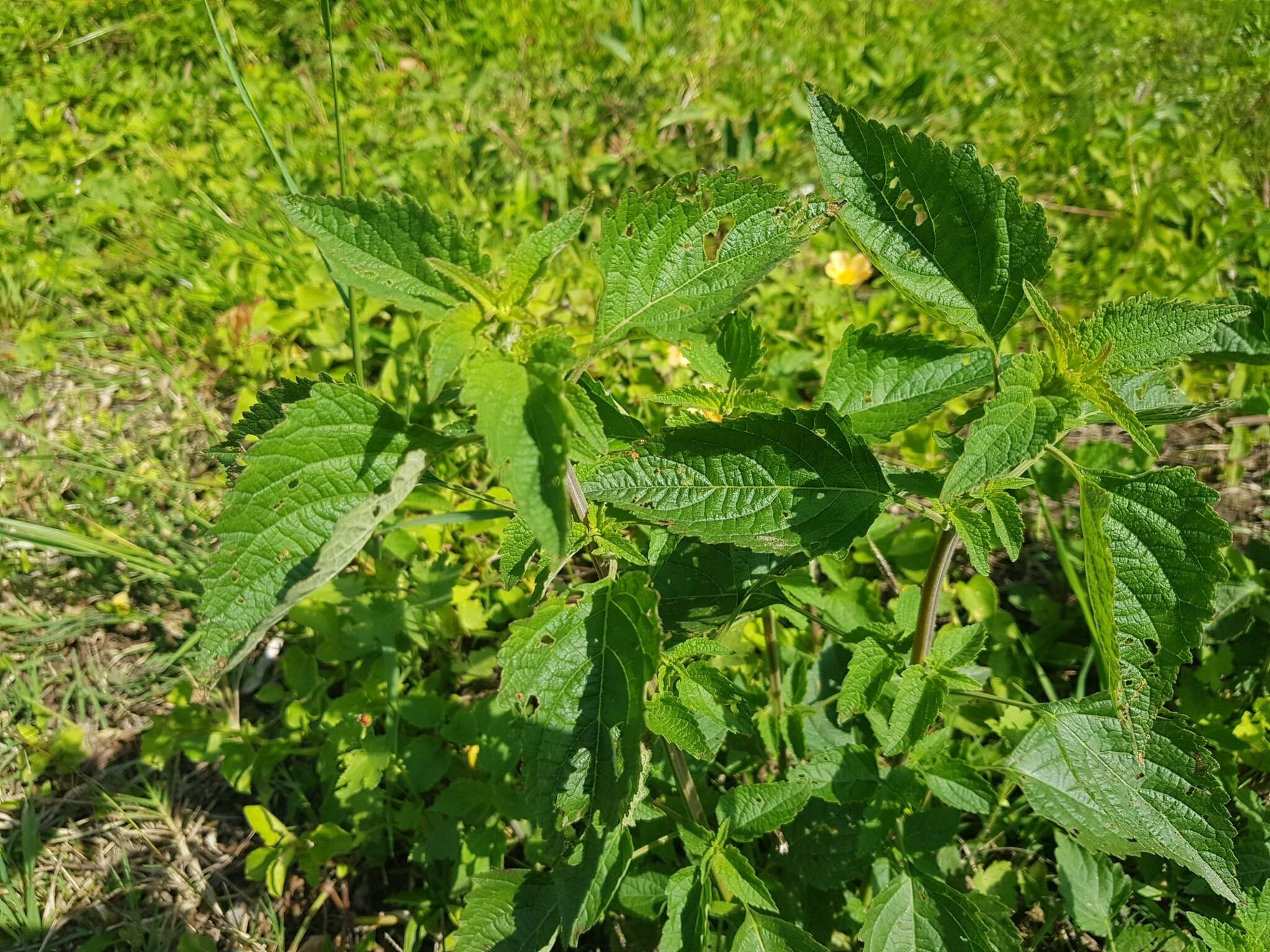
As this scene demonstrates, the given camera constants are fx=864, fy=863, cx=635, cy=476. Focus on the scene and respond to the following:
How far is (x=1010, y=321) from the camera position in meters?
1.44

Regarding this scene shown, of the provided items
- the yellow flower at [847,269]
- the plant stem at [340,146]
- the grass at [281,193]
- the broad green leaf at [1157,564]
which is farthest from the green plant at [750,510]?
the yellow flower at [847,269]

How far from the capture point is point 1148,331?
136 centimetres

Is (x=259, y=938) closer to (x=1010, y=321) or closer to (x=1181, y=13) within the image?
(x=1010, y=321)

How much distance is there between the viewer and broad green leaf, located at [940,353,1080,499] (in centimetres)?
120

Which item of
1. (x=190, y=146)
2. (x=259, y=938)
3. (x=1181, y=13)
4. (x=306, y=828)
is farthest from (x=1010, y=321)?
(x=190, y=146)

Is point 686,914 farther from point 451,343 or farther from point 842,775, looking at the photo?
point 451,343

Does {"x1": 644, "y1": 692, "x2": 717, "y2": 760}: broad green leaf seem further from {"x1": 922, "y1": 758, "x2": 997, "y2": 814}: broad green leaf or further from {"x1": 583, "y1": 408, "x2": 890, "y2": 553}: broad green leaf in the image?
{"x1": 922, "y1": 758, "x2": 997, "y2": 814}: broad green leaf

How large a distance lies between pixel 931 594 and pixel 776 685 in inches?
24.1

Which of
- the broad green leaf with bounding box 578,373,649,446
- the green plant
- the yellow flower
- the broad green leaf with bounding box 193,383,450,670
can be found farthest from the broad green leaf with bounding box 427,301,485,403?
the yellow flower

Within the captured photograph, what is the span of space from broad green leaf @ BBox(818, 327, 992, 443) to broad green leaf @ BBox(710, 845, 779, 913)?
84cm

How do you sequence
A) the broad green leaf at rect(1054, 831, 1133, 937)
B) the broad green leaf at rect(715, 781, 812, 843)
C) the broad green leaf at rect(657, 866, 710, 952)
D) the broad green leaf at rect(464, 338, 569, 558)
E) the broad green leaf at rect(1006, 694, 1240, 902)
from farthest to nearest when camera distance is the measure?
the broad green leaf at rect(1054, 831, 1133, 937)
the broad green leaf at rect(715, 781, 812, 843)
the broad green leaf at rect(657, 866, 710, 952)
the broad green leaf at rect(1006, 694, 1240, 902)
the broad green leaf at rect(464, 338, 569, 558)

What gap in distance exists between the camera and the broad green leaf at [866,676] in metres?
1.58

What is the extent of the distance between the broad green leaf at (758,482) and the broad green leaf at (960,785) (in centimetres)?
64

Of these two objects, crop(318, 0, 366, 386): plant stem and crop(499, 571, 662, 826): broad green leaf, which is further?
crop(318, 0, 366, 386): plant stem
